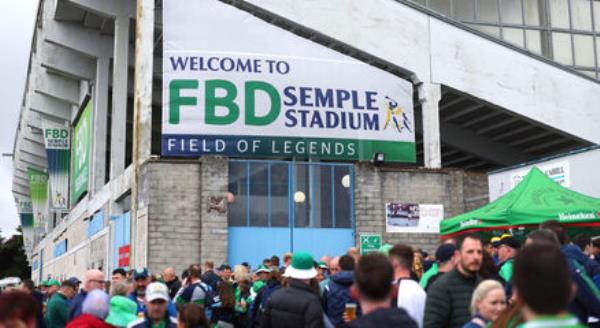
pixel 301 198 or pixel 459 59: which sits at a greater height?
pixel 459 59

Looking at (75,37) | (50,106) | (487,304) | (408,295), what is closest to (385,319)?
(487,304)

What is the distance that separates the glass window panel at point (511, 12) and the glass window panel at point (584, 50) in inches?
99.7

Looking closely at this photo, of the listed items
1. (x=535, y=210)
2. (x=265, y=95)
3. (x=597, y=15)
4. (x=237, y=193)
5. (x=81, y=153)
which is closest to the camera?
(x=535, y=210)

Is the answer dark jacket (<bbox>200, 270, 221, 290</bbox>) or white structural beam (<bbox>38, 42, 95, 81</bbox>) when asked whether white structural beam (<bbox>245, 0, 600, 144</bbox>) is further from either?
white structural beam (<bbox>38, 42, 95, 81</bbox>)

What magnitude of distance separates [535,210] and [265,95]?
423 inches

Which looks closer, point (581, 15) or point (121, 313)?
point (121, 313)

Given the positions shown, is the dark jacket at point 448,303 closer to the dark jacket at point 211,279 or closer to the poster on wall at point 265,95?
the dark jacket at point 211,279

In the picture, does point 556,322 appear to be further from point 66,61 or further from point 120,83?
point 66,61

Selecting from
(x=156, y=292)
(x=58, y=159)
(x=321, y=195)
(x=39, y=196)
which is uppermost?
(x=58, y=159)

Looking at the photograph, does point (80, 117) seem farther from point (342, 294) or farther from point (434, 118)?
point (342, 294)

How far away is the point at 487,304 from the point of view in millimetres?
4652

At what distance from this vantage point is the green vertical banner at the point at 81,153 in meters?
34.7

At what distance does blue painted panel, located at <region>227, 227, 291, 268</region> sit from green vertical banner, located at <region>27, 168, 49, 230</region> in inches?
1540

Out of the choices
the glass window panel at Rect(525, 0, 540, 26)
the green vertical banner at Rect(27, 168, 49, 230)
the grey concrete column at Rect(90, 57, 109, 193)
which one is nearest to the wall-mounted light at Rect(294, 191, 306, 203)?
the glass window panel at Rect(525, 0, 540, 26)
